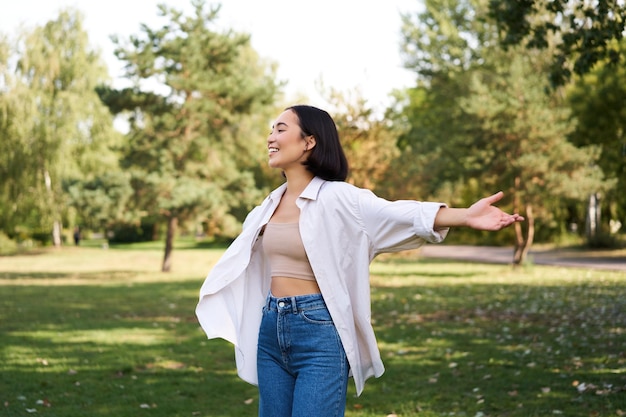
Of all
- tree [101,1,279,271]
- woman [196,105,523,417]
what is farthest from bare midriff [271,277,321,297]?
tree [101,1,279,271]

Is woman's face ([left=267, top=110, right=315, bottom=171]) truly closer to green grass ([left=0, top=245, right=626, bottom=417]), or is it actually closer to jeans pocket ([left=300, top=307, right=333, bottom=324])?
jeans pocket ([left=300, top=307, right=333, bottom=324])

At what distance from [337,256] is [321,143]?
0.55 meters

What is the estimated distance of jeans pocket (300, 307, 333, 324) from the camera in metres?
3.28

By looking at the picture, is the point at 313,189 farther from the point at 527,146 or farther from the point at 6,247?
the point at 6,247

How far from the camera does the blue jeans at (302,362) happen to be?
319 centimetres

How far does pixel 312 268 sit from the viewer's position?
10.9 feet

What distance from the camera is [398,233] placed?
3289mm

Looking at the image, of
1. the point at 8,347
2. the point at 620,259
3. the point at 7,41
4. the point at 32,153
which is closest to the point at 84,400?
the point at 8,347

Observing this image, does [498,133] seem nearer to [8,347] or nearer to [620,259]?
[620,259]

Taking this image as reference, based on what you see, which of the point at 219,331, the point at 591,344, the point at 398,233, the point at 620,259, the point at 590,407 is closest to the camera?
the point at 398,233

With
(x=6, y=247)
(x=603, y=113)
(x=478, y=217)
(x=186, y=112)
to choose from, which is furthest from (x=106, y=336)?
(x=6, y=247)

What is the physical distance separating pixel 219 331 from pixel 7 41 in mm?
42405

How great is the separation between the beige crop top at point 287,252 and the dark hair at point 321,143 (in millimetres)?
309

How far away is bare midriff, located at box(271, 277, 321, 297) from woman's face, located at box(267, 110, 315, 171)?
557 millimetres
